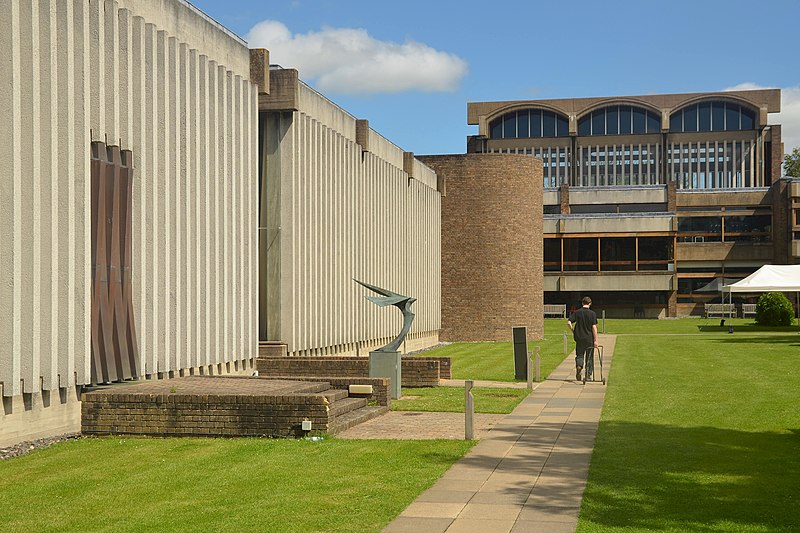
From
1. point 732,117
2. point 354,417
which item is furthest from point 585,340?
point 732,117

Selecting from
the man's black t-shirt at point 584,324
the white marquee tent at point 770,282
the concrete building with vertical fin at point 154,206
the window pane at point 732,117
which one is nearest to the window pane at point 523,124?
the window pane at point 732,117

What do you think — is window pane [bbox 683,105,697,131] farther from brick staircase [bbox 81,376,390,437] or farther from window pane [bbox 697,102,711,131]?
brick staircase [bbox 81,376,390,437]

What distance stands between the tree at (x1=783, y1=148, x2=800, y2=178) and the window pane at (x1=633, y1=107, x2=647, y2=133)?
1846 cm

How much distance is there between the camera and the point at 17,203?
13078 millimetres

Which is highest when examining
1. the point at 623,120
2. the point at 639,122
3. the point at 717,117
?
the point at 623,120

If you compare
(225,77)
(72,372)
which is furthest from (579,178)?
(72,372)

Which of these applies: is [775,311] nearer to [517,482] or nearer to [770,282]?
[770,282]

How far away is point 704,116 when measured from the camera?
96188 millimetres

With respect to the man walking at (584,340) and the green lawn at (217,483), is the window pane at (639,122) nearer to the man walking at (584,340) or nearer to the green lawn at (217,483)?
the man walking at (584,340)

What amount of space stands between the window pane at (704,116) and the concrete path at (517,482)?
8479 centimetres

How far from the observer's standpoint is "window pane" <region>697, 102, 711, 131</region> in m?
95.9

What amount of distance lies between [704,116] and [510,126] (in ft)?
59.7

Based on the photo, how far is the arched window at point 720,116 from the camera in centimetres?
9562

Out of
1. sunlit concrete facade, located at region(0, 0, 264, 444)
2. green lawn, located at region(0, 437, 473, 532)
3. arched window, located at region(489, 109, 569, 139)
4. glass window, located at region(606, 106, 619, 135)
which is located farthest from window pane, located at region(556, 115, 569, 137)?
green lawn, located at region(0, 437, 473, 532)
